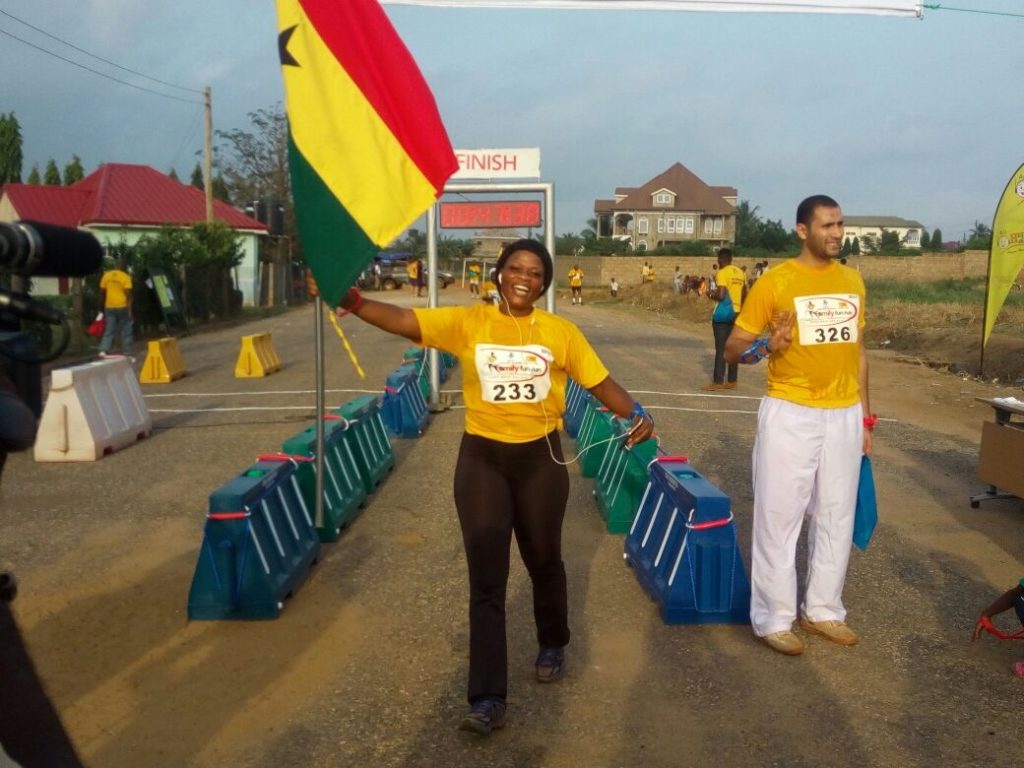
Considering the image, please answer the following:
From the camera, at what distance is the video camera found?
6.31 feet

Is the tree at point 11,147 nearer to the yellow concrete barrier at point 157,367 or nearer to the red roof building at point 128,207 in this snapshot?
the red roof building at point 128,207

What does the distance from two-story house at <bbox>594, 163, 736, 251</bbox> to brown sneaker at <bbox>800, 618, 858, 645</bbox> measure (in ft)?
307

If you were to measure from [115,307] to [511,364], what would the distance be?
1591 cm

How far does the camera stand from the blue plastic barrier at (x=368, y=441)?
839 cm

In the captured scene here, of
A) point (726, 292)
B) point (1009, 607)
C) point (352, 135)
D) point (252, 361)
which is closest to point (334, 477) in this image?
point (352, 135)

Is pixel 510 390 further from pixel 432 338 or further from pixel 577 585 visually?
pixel 577 585

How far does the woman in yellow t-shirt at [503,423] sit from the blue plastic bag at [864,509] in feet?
4.79

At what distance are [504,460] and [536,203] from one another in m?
8.29

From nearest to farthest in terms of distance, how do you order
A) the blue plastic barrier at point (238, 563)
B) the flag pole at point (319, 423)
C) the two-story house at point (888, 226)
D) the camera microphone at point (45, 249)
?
the camera microphone at point (45, 249)
the blue plastic barrier at point (238, 563)
the flag pole at point (319, 423)
the two-story house at point (888, 226)

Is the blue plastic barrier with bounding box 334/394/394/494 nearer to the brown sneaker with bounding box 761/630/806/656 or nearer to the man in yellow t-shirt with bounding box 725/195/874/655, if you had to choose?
the man in yellow t-shirt with bounding box 725/195/874/655

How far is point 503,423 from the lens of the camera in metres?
4.45

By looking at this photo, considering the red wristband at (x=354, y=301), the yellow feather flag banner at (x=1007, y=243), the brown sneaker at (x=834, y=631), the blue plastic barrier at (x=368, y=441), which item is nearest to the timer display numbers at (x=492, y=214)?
the blue plastic barrier at (x=368, y=441)

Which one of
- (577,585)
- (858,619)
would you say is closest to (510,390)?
(577,585)

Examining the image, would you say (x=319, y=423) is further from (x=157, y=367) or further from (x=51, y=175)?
(x=51, y=175)
